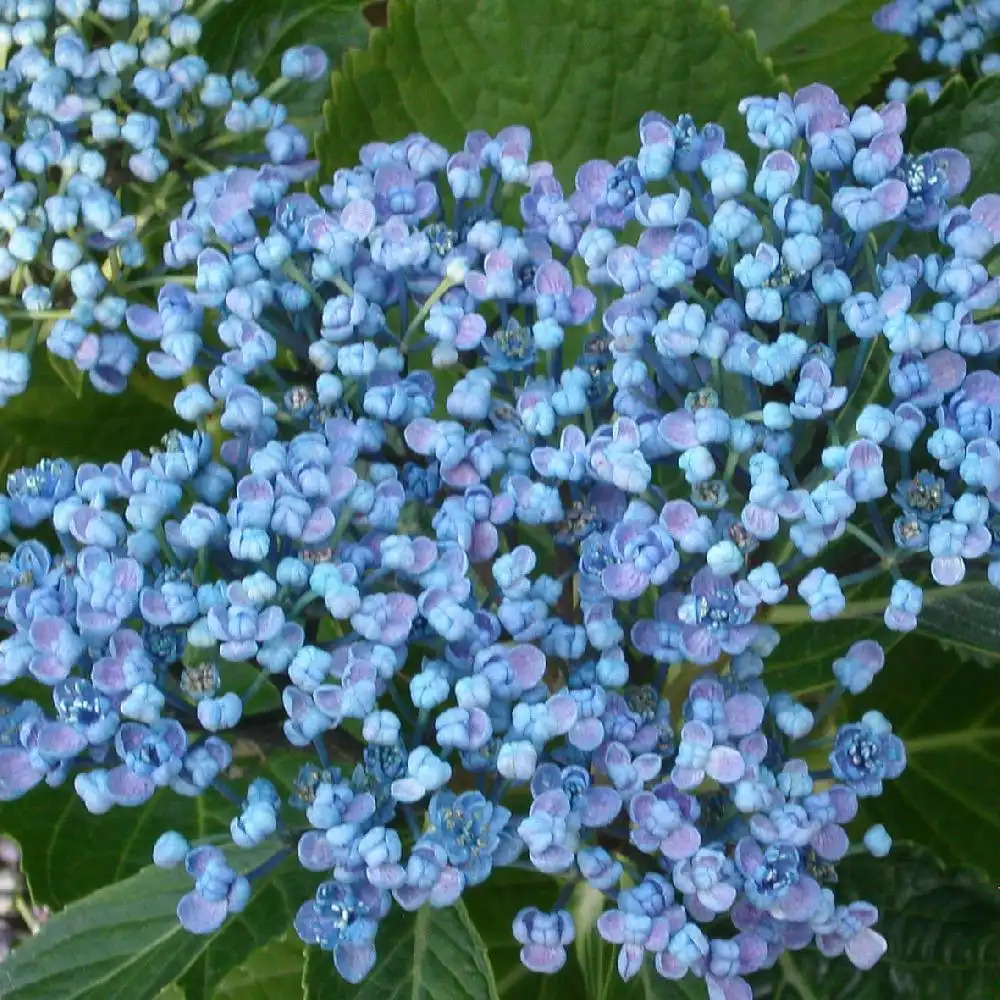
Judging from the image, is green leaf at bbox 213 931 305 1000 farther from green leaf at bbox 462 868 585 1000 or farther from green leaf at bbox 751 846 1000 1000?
green leaf at bbox 751 846 1000 1000

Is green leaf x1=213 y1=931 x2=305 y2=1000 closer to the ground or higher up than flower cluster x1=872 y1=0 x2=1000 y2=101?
closer to the ground

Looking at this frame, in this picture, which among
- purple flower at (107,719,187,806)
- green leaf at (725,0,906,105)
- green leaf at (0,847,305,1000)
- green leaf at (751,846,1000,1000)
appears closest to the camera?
purple flower at (107,719,187,806)

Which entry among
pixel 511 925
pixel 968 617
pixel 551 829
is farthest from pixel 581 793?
pixel 511 925

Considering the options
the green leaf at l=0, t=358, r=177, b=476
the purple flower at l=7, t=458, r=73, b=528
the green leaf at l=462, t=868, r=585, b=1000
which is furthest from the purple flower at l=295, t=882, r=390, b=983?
the green leaf at l=0, t=358, r=177, b=476

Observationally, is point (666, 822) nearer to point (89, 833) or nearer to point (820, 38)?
point (89, 833)

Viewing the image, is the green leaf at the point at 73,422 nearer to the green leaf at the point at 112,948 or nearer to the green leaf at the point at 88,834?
the green leaf at the point at 88,834

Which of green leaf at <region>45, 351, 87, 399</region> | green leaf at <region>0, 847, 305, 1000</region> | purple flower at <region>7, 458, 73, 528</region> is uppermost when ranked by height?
purple flower at <region>7, 458, 73, 528</region>
